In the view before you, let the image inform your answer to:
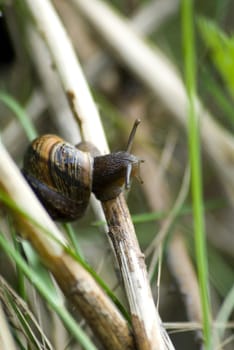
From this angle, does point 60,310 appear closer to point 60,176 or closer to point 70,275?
→ point 70,275

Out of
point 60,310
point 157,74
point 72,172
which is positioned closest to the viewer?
point 60,310

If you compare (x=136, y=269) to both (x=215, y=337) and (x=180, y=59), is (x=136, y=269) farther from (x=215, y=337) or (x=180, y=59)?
(x=180, y=59)

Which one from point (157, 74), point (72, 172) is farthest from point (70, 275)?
point (157, 74)

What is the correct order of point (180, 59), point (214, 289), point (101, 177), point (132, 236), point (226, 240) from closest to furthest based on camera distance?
1. point (132, 236)
2. point (101, 177)
3. point (214, 289)
4. point (226, 240)
5. point (180, 59)

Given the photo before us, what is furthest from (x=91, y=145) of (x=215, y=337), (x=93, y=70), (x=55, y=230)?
(x=93, y=70)

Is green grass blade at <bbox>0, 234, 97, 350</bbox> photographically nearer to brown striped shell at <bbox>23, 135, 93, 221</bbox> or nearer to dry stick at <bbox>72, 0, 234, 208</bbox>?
brown striped shell at <bbox>23, 135, 93, 221</bbox>

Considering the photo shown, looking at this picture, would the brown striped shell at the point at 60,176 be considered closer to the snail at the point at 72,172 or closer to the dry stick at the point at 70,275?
Answer: the snail at the point at 72,172
